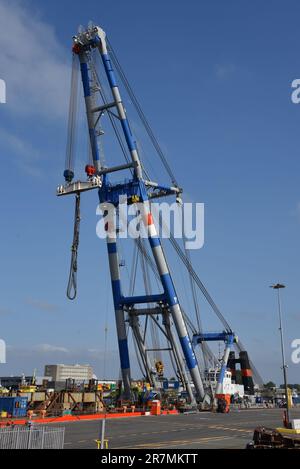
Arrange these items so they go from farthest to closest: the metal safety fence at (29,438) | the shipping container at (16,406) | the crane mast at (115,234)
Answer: the crane mast at (115,234) < the shipping container at (16,406) < the metal safety fence at (29,438)

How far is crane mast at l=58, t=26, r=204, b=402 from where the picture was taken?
50.0 meters

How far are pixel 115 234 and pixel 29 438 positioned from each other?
39.0 m

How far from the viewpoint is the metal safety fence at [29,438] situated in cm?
1476

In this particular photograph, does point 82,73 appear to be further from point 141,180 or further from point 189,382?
point 189,382

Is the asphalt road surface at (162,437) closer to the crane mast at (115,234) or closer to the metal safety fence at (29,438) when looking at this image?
the metal safety fence at (29,438)

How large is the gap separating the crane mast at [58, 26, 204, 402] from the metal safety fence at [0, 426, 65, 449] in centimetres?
3394

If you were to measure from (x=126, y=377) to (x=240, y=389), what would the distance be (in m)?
27.8

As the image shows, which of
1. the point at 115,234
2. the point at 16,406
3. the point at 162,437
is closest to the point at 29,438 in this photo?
the point at 162,437

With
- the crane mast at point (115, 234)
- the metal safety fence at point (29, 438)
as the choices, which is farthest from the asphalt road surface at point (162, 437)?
the crane mast at point (115, 234)

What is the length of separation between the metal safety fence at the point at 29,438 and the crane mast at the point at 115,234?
33.9 m

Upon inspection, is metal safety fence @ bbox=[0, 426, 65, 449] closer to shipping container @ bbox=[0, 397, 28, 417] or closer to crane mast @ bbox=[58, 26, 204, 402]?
shipping container @ bbox=[0, 397, 28, 417]

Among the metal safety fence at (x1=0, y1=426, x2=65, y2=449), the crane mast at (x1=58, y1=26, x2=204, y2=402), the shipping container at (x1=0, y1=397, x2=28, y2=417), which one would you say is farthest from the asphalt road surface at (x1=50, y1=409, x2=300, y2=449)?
the crane mast at (x1=58, y1=26, x2=204, y2=402)
